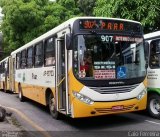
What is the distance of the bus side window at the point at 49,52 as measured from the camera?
11.9 m

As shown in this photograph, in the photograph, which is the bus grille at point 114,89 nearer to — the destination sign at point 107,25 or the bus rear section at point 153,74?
the bus rear section at point 153,74

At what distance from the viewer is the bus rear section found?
1134cm

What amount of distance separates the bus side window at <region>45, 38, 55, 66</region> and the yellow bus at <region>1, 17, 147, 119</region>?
1.53 ft

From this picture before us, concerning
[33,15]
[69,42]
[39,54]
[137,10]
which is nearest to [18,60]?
[39,54]

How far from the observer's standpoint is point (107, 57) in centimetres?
1016

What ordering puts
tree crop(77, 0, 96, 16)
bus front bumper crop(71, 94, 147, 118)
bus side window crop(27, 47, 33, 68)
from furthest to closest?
tree crop(77, 0, 96, 16) → bus side window crop(27, 47, 33, 68) → bus front bumper crop(71, 94, 147, 118)

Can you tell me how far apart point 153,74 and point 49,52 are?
3.37 metres

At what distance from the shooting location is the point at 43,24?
3131 cm

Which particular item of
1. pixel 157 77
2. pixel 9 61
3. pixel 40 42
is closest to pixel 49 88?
pixel 40 42

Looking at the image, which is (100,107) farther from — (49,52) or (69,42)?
(49,52)

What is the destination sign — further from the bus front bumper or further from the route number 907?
the bus front bumper

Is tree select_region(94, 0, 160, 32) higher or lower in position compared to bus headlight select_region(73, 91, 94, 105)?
higher

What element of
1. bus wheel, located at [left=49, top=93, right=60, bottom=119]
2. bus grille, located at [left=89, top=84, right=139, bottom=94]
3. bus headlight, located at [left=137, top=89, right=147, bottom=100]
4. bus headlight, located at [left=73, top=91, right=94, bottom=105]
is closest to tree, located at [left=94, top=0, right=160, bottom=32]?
bus wheel, located at [left=49, top=93, right=60, bottom=119]

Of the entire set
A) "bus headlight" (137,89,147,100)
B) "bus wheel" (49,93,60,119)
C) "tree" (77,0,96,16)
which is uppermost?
"tree" (77,0,96,16)
